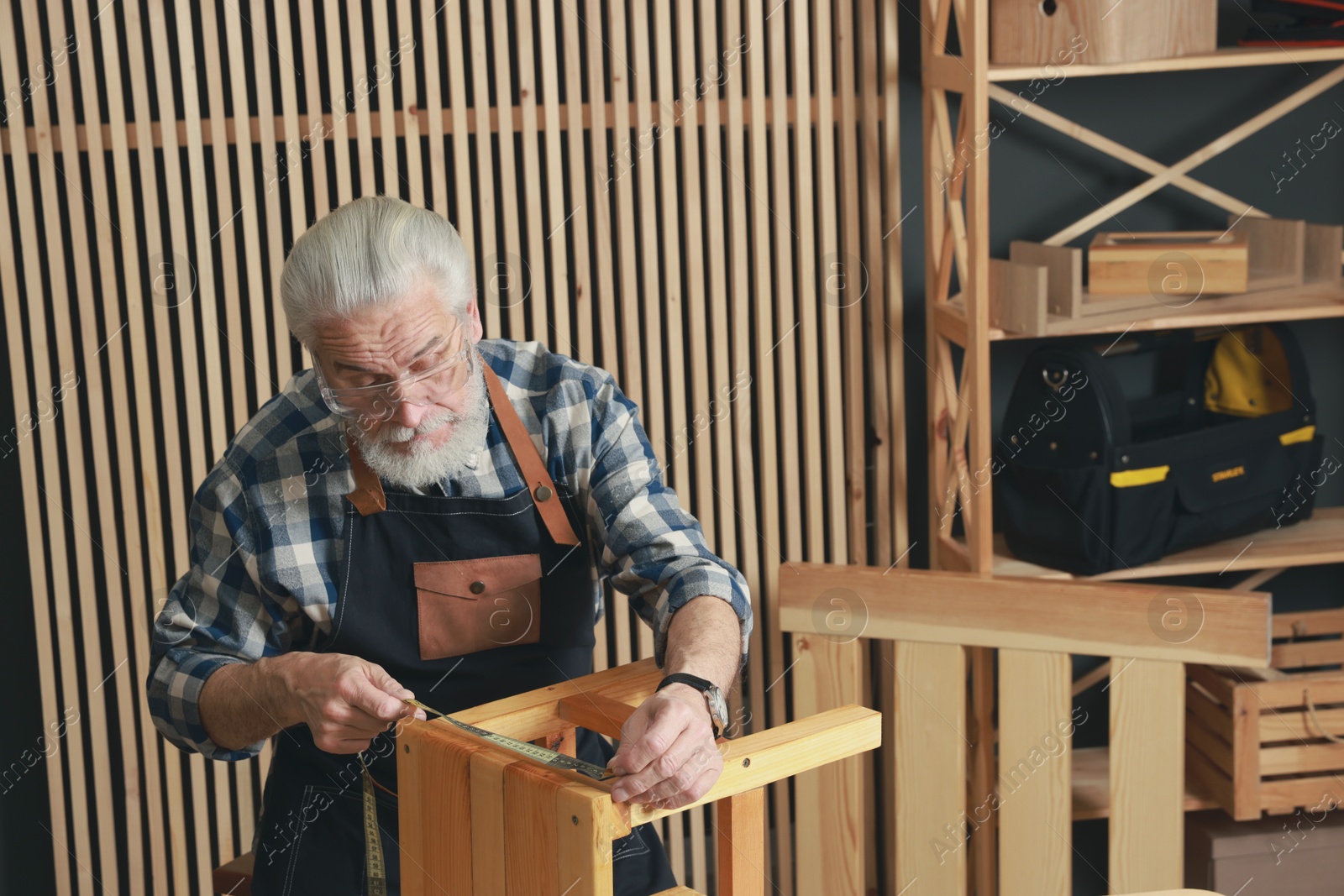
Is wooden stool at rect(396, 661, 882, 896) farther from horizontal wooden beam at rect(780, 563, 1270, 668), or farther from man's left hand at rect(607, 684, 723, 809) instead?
horizontal wooden beam at rect(780, 563, 1270, 668)

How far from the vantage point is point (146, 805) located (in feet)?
10.8

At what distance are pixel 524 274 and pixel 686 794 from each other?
197 cm

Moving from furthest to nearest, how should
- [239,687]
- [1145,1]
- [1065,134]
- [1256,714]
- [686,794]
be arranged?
[1065,134] → [1256,714] → [1145,1] → [239,687] → [686,794]

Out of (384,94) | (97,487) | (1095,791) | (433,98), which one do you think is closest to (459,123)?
(433,98)

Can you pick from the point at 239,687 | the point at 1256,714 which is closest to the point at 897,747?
the point at 1256,714

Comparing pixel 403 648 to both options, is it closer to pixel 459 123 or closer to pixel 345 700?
pixel 345 700

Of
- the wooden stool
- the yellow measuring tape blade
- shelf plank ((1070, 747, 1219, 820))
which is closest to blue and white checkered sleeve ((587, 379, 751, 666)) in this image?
the wooden stool

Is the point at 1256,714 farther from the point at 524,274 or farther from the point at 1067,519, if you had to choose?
the point at 524,274

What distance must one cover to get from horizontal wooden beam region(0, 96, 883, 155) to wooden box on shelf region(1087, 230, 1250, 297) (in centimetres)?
66

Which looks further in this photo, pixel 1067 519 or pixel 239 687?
pixel 1067 519

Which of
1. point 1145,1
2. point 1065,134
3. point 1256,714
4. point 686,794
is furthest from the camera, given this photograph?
point 1065,134

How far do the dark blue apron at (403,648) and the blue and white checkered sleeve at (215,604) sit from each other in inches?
5.2

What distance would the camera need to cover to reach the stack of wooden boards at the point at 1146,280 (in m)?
2.82

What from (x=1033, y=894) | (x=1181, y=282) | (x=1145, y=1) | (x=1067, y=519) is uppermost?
(x=1145, y=1)
